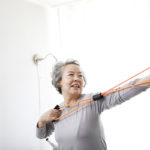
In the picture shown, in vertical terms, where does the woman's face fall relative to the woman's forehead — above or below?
below

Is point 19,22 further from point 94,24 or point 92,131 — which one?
point 92,131

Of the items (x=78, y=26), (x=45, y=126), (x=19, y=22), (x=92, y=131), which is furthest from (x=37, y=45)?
(x=92, y=131)

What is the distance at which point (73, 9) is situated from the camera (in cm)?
231

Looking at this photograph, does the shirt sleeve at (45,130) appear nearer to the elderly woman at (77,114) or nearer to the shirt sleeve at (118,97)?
the elderly woman at (77,114)

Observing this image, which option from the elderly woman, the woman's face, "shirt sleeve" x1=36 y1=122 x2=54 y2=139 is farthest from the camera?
"shirt sleeve" x1=36 y1=122 x2=54 y2=139

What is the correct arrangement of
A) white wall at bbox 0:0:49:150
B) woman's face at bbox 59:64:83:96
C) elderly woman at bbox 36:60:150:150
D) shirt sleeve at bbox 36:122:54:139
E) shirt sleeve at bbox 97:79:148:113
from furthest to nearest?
white wall at bbox 0:0:49:150 → shirt sleeve at bbox 36:122:54:139 → woman's face at bbox 59:64:83:96 → elderly woman at bbox 36:60:150:150 → shirt sleeve at bbox 97:79:148:113

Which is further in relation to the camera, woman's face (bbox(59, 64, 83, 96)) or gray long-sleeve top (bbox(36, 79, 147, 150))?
woman's face (bbox(59, 64, 83, 96))

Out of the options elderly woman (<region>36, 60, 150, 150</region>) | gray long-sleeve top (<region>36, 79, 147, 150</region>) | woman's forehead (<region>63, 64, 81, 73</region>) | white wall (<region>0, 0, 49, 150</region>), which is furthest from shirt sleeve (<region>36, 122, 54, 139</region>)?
white wall (<region>0, 0, 49, 150</region>)

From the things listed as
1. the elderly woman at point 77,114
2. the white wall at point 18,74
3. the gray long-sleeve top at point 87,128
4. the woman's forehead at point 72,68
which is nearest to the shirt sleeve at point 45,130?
the elderly woman at point 77,114

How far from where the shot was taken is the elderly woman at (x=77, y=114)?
43.0 inches

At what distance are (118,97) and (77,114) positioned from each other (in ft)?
0.86

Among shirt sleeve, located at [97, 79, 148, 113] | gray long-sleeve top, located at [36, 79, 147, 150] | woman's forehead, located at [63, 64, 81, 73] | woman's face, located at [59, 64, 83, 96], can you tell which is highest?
woman's forehead, located at [63, 64, 81, 73]

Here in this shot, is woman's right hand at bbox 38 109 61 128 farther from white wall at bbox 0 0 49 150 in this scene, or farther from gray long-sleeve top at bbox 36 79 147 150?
white wall at bbox 0 0 49 150

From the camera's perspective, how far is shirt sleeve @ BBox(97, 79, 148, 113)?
969 millimetres
